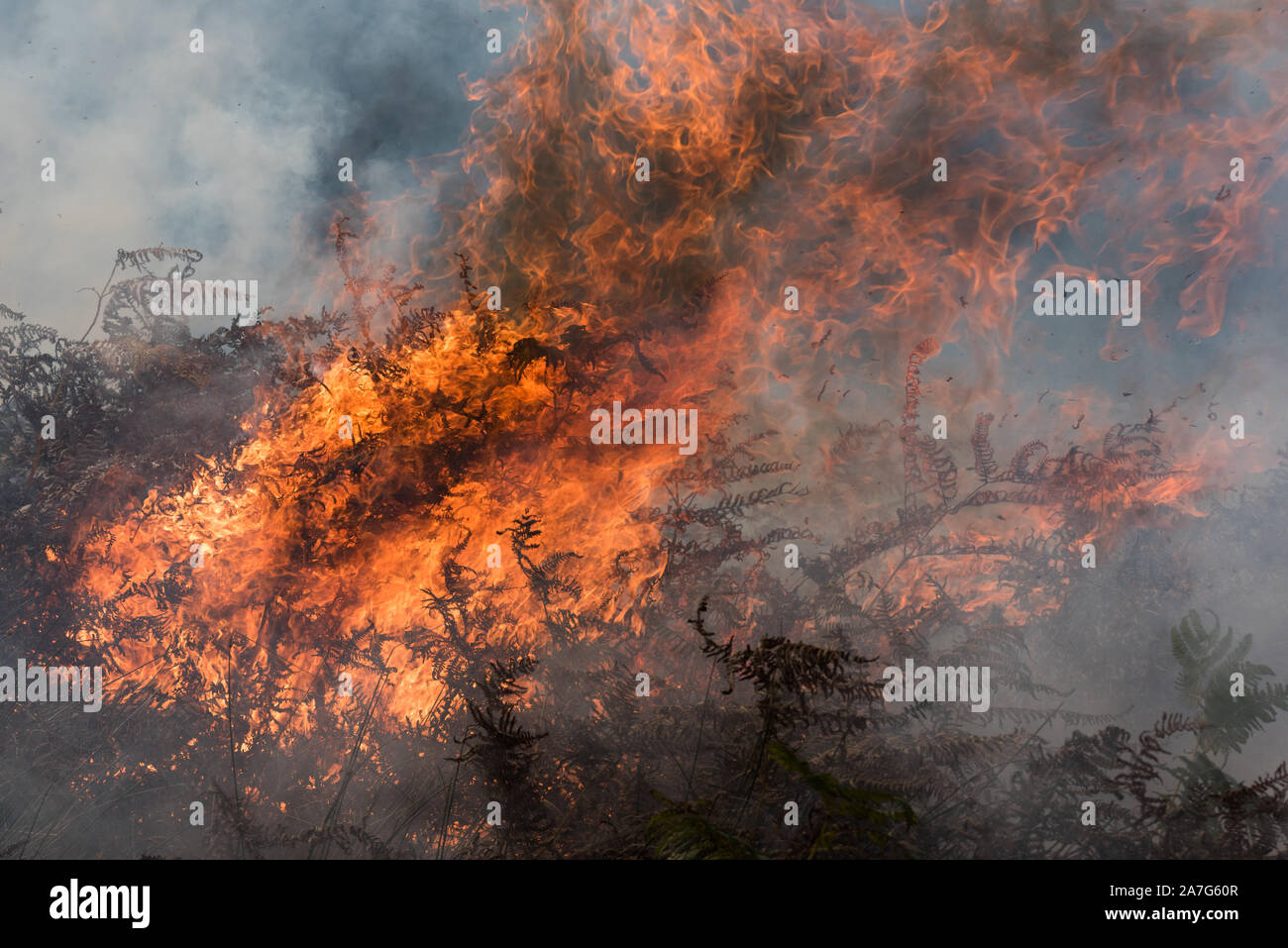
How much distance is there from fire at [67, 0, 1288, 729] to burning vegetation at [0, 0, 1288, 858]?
3cm

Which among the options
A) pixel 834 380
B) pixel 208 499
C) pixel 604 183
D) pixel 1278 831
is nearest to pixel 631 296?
pixel 604 183

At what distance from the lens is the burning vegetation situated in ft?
25.2

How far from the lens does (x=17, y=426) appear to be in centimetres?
834

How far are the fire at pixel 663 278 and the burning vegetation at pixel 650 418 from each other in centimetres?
3

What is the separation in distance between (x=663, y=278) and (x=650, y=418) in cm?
138

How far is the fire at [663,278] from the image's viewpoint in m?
7.89

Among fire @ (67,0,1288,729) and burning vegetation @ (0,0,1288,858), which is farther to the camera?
fire @ (67,0,1288,729)

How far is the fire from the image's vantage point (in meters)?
7.89

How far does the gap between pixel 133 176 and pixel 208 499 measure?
14.3ft

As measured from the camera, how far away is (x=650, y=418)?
8289mm

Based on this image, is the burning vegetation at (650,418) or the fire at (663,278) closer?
the burning vegetation at (650,418)

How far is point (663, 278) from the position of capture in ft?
27.2

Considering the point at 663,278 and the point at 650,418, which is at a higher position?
the point at 663,278

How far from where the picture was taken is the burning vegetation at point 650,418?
768cm
